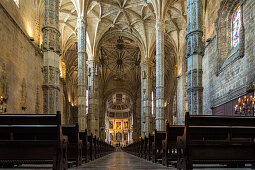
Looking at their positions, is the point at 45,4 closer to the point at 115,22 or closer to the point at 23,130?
the point at 23,130

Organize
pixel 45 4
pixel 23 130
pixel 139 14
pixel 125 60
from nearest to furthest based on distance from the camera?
pixel 23 130 → pixel 45 4 → pixel 139 14 → pixel 125 60

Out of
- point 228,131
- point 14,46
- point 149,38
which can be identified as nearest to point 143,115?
point 149,38

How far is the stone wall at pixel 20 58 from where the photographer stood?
16.0m

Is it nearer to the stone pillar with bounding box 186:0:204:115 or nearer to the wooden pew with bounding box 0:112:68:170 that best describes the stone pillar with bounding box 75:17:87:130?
the stone pillar with bounding box 186:0:204:115

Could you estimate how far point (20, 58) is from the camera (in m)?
18.4

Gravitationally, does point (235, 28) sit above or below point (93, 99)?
above

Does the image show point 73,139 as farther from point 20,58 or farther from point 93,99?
point 93,99

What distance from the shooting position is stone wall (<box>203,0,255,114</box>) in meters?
14.8

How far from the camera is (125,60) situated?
49438mm

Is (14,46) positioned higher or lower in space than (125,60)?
lower

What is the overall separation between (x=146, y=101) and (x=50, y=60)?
21427 mm

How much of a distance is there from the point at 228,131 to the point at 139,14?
28.2 m

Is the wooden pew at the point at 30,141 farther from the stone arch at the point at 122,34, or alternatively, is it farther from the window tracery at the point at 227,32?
the stone arch at the point at 122,34

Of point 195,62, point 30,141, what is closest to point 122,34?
point 195,62
